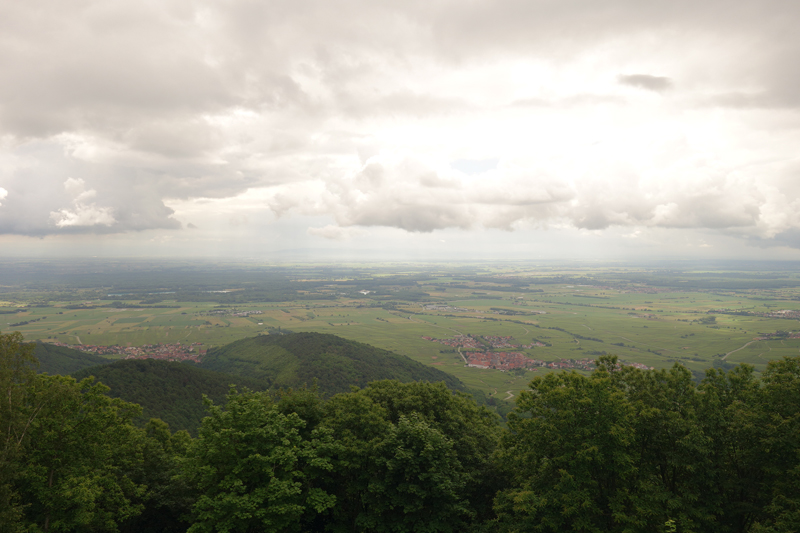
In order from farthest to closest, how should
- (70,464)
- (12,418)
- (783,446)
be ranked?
1. (70,464)
2. (12,418)
3. (783,446)

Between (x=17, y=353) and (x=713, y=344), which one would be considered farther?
(x=713, y=344)

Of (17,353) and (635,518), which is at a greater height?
(17,353)

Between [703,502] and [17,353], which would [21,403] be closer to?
[17,353]

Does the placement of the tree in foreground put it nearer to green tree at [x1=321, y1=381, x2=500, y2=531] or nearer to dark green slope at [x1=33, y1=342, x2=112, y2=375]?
green tree at [x1=321, y1=381, x2=500, y2=531]

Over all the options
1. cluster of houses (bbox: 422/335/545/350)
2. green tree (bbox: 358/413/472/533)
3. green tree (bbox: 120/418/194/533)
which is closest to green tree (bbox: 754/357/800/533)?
green tree (bbox: 358/413/472/533)

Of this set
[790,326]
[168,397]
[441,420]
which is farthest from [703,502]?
[790,326]

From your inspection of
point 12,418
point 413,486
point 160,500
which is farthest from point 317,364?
point 413,486

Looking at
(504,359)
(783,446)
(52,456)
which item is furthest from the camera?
(504,359)

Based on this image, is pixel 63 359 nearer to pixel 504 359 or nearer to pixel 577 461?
pixel 504 359
